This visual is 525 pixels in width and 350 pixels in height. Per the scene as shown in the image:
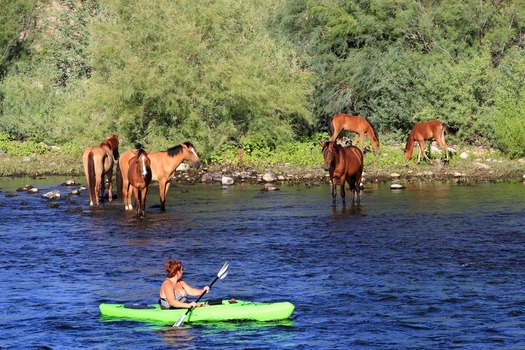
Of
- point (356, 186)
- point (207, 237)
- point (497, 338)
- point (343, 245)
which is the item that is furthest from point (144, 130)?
point (497, 338)

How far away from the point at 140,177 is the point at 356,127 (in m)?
12.6

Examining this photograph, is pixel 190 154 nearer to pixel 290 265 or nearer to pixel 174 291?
pixel 290 265

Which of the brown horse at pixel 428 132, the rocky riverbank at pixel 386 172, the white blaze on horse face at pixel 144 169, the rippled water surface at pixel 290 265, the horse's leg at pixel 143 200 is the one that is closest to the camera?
the rippled water surface at pixel 290 265

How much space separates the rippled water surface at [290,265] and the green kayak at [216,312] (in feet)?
0.47

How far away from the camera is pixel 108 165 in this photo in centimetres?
2894

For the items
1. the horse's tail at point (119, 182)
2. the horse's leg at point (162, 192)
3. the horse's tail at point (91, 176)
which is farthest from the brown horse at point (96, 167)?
the horse's leg at point (162, 192)

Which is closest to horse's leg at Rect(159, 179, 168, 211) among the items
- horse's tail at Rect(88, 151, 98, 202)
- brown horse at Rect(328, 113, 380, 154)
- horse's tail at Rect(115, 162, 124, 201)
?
horse's tail at Rect(115, 162, 124, 201)

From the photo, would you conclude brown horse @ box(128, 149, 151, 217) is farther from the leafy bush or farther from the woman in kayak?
the leafy bush

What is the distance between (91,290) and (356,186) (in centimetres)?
1210

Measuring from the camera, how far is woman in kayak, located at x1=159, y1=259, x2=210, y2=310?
15105 millimetres

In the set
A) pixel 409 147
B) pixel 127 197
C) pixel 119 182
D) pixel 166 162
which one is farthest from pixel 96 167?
pixel 409 147

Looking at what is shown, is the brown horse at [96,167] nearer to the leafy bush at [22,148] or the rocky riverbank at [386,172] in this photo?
the rocky riverbank at [386,172]

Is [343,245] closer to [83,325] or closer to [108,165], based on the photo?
[83,325]

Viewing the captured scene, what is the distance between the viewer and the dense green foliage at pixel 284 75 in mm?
35969
